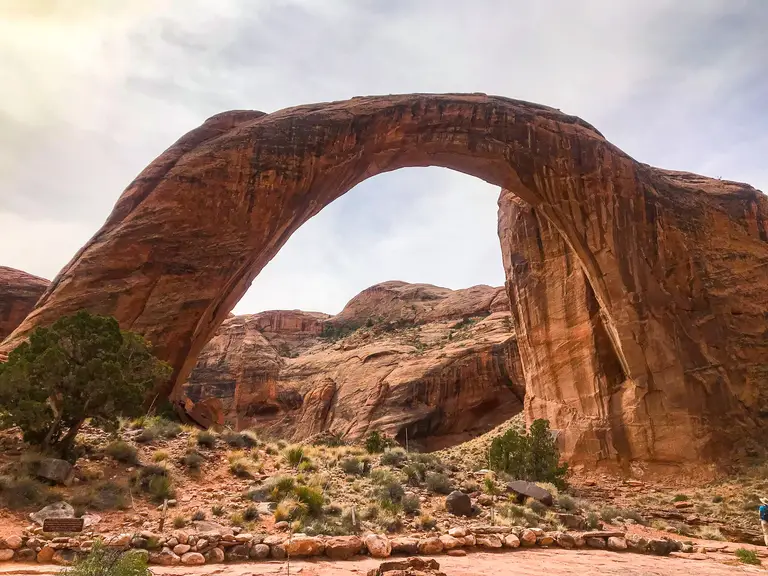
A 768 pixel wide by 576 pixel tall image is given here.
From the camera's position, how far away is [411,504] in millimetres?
9273

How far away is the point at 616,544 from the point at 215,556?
6.36 metres

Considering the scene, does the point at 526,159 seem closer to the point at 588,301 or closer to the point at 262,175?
the point at 588,301

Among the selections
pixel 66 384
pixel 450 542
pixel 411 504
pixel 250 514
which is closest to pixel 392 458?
pixel 411 504

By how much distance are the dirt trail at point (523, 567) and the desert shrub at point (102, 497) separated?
263 centimetres

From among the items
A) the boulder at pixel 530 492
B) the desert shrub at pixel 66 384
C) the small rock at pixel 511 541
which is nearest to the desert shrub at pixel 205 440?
the desert shrub at pixel 66 384

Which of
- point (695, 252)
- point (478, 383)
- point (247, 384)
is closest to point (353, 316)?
point (247, 384)

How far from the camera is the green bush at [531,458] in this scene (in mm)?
14594

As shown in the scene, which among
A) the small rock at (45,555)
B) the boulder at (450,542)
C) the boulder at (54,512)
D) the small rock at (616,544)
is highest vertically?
the boulder at (54,512)

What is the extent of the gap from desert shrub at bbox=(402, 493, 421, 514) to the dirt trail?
7.49ft

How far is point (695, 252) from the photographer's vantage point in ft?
64.0

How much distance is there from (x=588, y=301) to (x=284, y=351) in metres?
41.2

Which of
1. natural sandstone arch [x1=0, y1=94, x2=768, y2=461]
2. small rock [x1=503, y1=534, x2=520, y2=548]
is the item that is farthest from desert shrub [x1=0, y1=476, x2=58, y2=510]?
natural sandstone arch [x1=0, y1=94, x2=768, y2=461]

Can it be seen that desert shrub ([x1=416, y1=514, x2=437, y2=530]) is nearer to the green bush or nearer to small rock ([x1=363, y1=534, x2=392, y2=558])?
small rock ([x1=363, y1=534, x2=392, y2=558])

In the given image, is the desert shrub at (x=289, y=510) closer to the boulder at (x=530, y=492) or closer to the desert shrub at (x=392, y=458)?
the desert shrub at (x=392, y=458)
